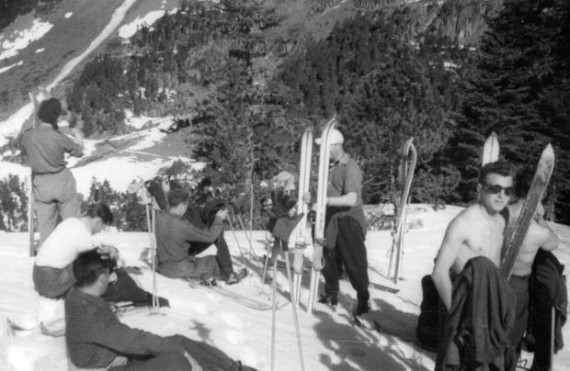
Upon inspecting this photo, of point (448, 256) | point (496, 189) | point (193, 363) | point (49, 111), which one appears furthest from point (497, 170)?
point (49, 111)

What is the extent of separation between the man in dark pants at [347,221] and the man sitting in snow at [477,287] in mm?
1874

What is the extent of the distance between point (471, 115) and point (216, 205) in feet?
51.4

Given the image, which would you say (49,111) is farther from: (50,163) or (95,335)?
(95,335)

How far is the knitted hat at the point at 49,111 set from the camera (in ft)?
17.6

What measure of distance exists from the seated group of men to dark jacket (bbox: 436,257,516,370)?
52.6 inches

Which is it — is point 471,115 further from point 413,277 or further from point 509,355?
point 509,355

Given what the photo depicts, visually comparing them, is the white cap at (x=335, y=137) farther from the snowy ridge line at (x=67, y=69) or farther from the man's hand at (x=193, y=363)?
the snowy ridge line at (x=67, y=69)

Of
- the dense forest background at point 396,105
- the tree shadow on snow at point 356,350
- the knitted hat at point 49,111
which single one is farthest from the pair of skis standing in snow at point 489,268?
the dense forest background at point 396,105

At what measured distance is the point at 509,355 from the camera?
10.5 feet

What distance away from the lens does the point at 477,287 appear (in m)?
2.70

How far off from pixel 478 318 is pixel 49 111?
4.39m

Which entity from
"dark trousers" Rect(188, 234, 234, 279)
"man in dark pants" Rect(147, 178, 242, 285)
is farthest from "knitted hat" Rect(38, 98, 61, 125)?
"dark trousers" Rect(188, 234, 234, 279)

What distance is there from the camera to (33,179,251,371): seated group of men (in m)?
2.86

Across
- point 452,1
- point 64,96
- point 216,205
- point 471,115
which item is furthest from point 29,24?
point 216,205
